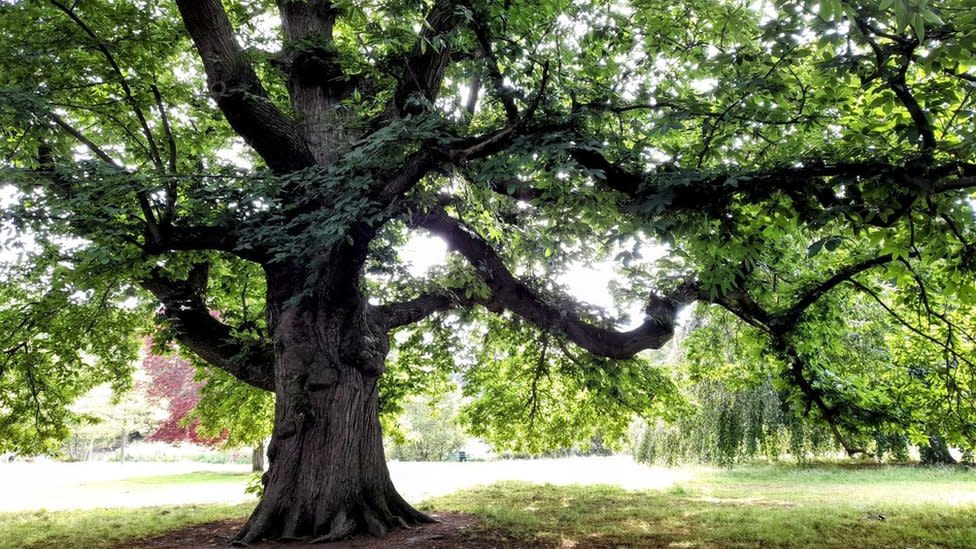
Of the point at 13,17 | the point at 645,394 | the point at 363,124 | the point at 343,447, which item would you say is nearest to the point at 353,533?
the point at 343,447

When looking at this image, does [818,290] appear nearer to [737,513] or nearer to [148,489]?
[737,513]

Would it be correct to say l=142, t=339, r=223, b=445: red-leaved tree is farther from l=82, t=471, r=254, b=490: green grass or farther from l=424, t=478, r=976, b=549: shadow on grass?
l=424, t=478, r=976, b=549: shadow on grass

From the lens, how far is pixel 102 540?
6.76 m

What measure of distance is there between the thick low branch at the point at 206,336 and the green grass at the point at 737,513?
11.8 feet

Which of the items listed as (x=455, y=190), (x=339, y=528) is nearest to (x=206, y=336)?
(x=339, y=528)

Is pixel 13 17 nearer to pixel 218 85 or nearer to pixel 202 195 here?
pixel 218 85

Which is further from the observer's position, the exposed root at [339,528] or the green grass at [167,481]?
the green grass at [167,481]

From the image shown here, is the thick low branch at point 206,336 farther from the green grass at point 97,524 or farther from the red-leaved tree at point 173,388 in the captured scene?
the red-leaved tree at point 173,388

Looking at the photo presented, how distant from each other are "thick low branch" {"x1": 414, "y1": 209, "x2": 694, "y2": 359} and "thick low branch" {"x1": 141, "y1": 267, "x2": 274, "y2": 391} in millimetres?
2806

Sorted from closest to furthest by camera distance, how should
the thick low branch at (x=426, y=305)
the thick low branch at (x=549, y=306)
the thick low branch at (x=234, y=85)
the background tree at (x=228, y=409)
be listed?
1. the thick low branch at (x=234, y=85)
2. the thick low branch at (x=549, y=306)
3. the thick low branch at (x=426, y=305)
4. the background tree at (x=228, y=409)

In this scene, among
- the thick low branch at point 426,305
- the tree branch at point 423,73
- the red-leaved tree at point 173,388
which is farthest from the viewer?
the red-leaved tree at point 173,388

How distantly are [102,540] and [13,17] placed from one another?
19.3 feet

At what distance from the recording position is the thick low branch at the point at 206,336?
24.8 ft

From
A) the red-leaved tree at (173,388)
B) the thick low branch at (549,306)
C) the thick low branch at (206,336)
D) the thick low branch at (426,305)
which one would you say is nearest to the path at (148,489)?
the red-leaved tree at (173,388)
